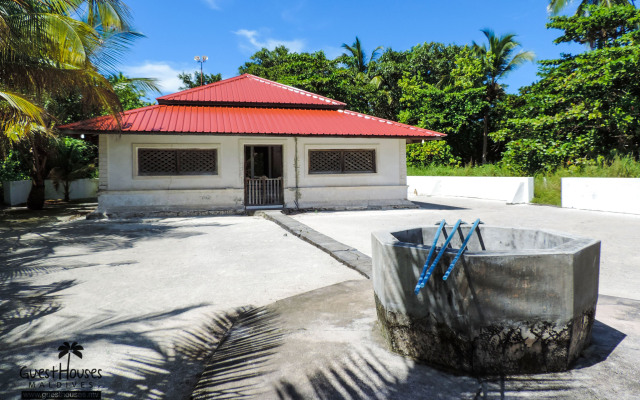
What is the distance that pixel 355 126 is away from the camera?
1473 cm

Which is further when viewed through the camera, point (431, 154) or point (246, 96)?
point (431, 154)

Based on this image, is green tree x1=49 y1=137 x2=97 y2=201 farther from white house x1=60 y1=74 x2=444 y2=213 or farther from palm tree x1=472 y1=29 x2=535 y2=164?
palm tree x1=472 y1=29 x2=535 y2=164

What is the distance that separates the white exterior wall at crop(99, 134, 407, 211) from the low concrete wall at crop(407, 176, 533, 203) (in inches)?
185

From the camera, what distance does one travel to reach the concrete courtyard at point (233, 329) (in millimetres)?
2383

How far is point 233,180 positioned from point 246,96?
14.2 ft

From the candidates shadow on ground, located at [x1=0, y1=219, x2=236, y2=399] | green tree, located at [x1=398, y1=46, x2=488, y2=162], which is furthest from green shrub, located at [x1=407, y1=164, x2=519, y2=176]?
shadow on ground, located at [x1=0, y1=219, x2=236, y2=399]

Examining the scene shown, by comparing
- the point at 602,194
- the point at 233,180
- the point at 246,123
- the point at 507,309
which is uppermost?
the point at 246,123

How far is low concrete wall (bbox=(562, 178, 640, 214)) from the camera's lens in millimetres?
11375

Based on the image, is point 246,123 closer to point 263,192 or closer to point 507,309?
point 263,192

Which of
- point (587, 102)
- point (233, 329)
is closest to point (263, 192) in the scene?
point (233, 329)

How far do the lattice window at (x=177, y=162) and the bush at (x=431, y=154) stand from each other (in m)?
16.4

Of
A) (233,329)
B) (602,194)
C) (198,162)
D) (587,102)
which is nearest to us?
(233,329)

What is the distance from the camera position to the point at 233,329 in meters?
3.41

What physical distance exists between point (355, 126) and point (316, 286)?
10.8 m
